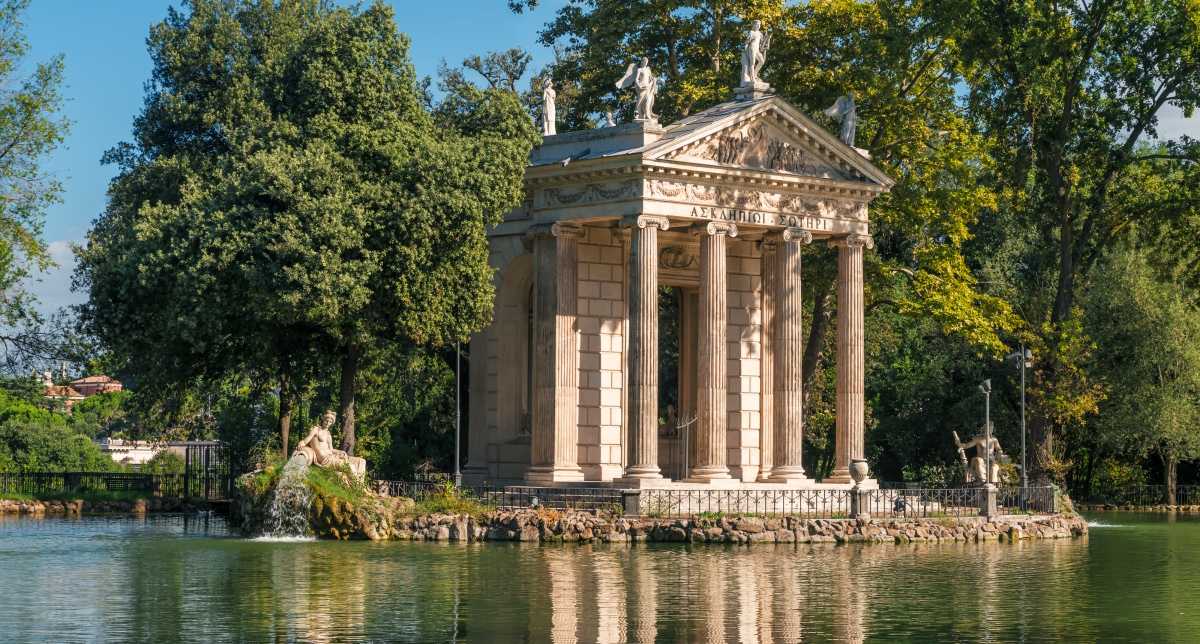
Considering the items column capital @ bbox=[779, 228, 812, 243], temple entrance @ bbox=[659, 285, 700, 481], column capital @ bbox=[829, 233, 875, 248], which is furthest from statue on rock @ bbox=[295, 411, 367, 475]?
column capital @ bbox=[829, 233, 875, 248]

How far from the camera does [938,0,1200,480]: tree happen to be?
49.5m

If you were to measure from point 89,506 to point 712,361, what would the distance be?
22.0 meters

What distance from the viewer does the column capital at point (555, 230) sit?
44.4 m

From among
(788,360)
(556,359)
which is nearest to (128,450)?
(556,359)

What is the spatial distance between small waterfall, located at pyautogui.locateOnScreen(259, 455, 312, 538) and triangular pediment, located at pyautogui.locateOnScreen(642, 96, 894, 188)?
41.8 feet

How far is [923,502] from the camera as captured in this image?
145 ft

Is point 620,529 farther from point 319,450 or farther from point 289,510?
point 289,510

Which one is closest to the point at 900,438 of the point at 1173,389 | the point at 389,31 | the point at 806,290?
the point at 1173,389

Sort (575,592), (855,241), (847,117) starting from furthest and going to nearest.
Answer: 1. (847,117)
2. (855,241)
3. (575,592)

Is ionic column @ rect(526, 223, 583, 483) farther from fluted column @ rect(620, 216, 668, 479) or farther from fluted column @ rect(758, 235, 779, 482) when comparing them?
fluted column @ rect(758, 235, 779, 482)

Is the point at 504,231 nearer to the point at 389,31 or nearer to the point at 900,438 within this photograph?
the point at 389,31

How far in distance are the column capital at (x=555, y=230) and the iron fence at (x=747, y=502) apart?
8337mm

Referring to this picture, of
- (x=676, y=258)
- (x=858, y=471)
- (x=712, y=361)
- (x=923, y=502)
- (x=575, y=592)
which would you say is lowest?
(x=575, y=592)

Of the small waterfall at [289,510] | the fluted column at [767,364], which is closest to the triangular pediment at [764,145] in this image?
the fluted column at [767,364]
